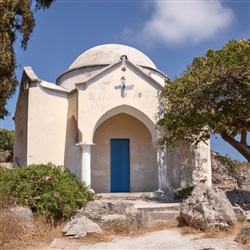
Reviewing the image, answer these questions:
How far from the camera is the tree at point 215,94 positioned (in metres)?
11.2

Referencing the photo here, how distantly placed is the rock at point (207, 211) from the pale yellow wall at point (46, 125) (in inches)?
297

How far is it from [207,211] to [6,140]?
2313 cm

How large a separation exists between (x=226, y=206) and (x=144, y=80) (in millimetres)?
7557

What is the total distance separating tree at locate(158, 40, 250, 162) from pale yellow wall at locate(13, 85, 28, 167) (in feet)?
22.8

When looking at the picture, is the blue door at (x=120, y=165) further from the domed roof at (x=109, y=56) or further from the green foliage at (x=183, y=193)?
the domed roof at (x=109, y=56)

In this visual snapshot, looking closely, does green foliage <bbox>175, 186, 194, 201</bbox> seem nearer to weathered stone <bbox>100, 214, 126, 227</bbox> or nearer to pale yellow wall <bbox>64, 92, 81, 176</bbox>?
pale yellow wall <bbox>64, 92, 81, 176</bbox>

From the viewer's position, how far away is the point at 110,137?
53.6ft

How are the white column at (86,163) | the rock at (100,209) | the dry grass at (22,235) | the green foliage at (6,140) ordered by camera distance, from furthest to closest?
the green foliage at (6,140)
the white column at (86,163)
the rock at (100,209)
the dry grass at (22,235)

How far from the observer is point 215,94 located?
38.1 ft

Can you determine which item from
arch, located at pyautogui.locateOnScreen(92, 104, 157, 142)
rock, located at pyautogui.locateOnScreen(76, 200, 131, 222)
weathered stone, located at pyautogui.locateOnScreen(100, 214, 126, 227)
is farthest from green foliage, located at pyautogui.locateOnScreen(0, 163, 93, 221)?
arch, located at pyautogui.locateOnScreen(92, 104, 157, 142)

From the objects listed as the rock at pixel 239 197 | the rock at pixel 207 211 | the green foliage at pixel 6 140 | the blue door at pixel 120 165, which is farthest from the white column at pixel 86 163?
the green foliage at pixel 6 140

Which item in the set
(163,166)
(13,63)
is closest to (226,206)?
(163,166)

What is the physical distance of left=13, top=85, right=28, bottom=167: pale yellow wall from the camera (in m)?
15.6

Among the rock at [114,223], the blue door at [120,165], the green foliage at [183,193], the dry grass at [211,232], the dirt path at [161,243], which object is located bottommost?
Answer: the dirt path at [161,243]
